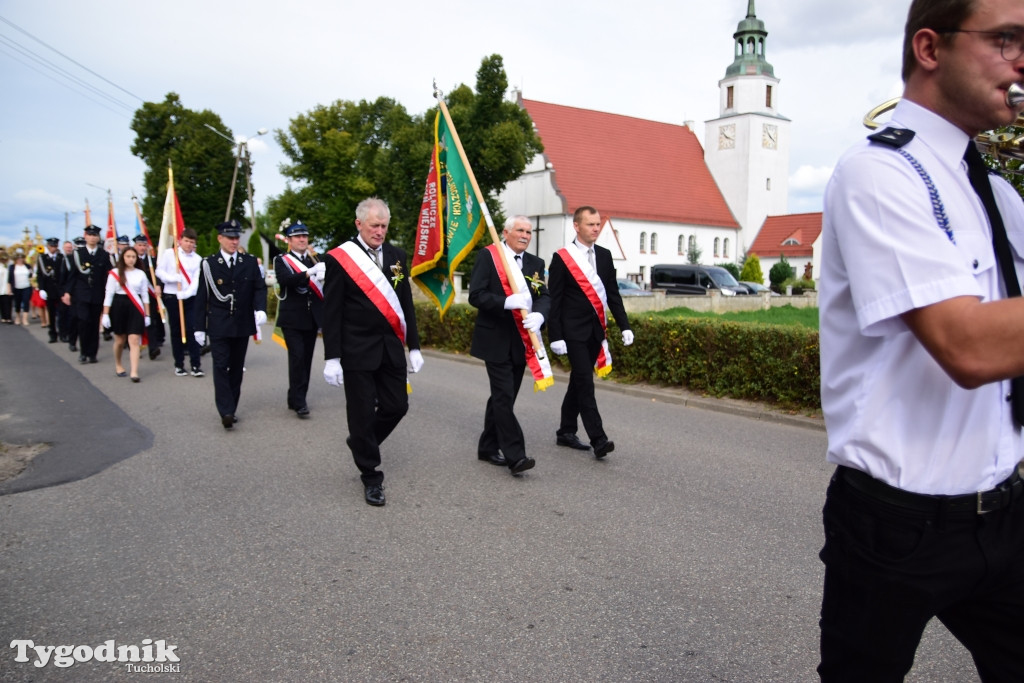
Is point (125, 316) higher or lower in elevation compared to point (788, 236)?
lower

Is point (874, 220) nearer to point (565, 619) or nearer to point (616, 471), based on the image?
point (565, 619)

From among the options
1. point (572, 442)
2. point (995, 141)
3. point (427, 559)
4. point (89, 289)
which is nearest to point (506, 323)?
point (572, 442)

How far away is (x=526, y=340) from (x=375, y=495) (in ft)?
5.66

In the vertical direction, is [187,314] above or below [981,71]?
below

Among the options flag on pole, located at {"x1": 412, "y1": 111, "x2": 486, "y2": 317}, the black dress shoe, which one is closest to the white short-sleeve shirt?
the black dress shoe

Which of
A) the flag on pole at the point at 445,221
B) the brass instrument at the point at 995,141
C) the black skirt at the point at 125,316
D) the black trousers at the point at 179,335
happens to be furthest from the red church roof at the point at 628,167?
the brass instrument at the point at 995,141

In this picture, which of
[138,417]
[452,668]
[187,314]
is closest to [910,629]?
[452,668]

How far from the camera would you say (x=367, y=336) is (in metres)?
5.54

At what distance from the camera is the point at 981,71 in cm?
147

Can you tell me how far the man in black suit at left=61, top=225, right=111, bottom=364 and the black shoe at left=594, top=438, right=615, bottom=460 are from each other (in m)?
10.3

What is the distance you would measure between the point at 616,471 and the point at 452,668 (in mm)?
3194

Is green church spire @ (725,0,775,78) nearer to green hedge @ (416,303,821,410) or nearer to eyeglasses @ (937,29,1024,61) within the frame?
green hedge @ (416,303,821,410)

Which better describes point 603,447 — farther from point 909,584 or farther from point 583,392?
point 909,584

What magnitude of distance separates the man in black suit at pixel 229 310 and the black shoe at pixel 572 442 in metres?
3.27
